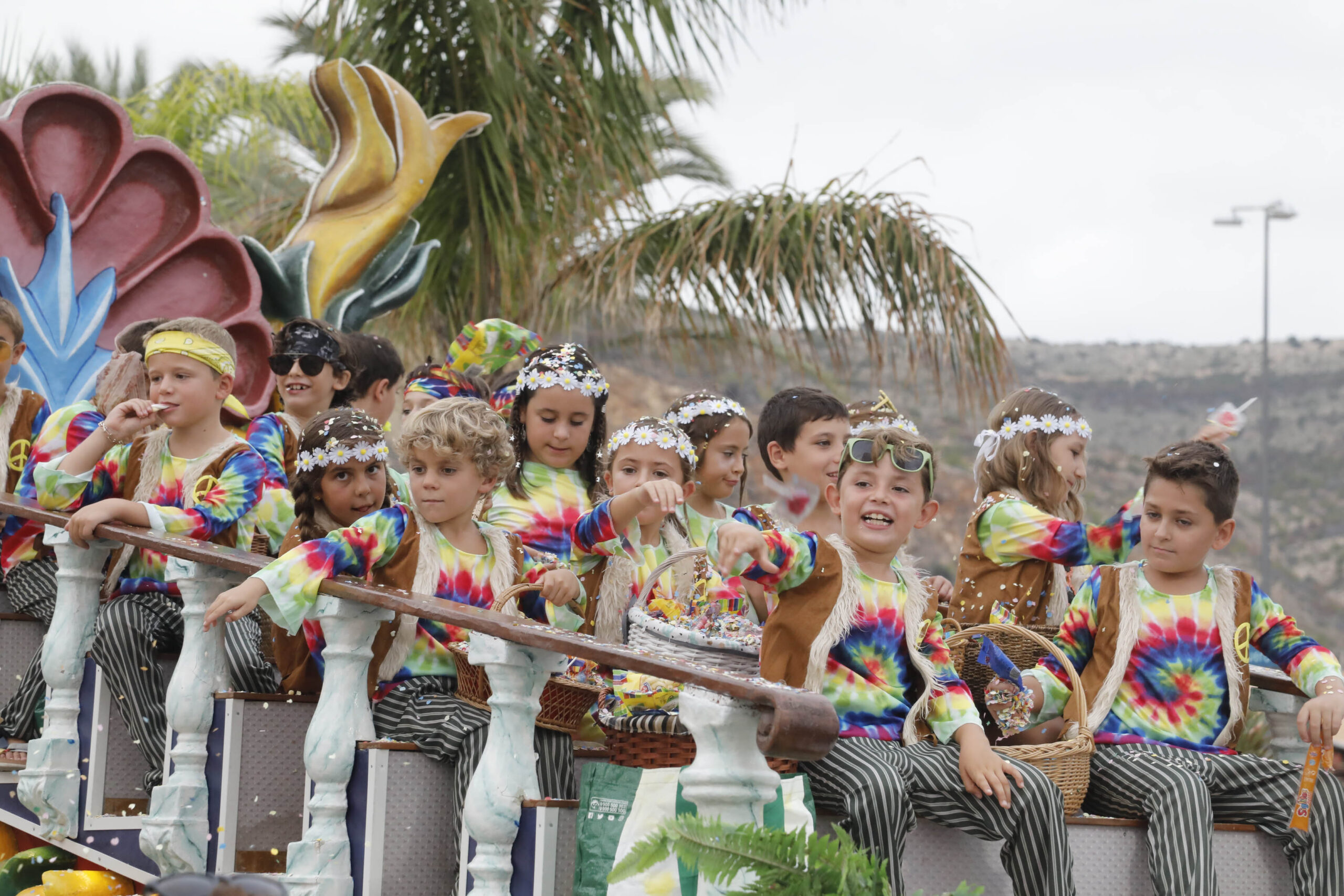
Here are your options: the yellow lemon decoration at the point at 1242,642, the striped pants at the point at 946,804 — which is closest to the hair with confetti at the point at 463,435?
the striped pants at the point at 946,804

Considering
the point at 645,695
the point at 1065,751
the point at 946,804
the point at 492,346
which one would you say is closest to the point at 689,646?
the point at 645,695

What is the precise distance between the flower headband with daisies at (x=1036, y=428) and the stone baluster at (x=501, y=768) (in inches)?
87.1

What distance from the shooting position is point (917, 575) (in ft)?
13.0

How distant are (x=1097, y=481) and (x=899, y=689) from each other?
126 feet

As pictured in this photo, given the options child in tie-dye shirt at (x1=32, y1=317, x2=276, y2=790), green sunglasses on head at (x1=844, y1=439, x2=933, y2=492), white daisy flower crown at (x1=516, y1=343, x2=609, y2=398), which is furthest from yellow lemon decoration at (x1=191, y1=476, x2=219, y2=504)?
green sunglasses on head at (x1=844, y1=439, x2=933, y2=492)

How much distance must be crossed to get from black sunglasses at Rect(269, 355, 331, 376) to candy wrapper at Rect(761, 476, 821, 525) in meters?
1.92

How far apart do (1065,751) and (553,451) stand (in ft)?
6.50

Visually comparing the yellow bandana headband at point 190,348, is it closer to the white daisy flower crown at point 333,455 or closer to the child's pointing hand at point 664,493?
the white daisy flower crown at point 333,455

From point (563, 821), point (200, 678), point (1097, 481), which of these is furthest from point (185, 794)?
point (1097, 481)

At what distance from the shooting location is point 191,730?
408 cm

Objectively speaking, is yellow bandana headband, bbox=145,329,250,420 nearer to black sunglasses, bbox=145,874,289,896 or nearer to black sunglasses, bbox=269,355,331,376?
black sunglasses, bbox=269,355,331,376

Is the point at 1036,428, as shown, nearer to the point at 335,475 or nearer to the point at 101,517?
the point at 335,475

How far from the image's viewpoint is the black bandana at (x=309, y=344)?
586 centimetres

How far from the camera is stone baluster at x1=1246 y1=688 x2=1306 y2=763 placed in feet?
15.4
